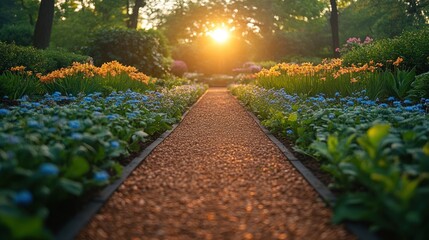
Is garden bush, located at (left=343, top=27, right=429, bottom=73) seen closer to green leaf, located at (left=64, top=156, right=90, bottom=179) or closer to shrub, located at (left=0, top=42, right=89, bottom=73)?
green leaf, located at (left=64, top=156, right=90, bottom=179)

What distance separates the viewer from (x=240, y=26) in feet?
122

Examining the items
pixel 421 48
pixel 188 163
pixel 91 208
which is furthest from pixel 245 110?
pixel 91 208

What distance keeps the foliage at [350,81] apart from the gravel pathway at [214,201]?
3341 millimetres

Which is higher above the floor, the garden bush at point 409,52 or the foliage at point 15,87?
the garden bush at point 409,52

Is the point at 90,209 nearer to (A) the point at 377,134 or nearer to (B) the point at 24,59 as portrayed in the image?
(A) the point at 377,134

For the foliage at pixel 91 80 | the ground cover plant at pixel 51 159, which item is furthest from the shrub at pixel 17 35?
the ground cover plant at pixel 51 159

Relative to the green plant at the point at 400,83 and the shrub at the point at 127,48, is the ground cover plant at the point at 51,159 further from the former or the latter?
the shrub at the point at 127,48

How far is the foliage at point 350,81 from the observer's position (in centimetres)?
747

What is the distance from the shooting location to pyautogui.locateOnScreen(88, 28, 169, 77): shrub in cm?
1498

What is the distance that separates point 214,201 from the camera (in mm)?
3396

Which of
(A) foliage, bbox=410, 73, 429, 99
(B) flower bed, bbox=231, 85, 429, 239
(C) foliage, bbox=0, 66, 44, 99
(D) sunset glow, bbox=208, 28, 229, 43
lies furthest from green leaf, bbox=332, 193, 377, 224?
(D) sunset glow, bbox=208, 28, 229, 43

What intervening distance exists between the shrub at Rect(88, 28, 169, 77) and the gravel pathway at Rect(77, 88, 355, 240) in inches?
411

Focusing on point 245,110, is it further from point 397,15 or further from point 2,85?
point 397,15

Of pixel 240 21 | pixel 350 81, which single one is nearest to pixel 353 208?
pixel 350 81
